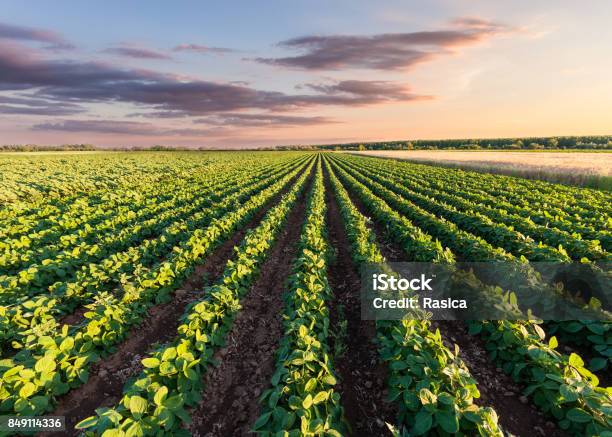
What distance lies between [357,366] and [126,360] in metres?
4.15

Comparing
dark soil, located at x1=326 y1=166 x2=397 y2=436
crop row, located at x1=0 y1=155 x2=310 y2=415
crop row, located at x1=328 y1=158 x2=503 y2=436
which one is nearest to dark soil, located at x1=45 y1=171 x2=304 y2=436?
crop row, located at x1=0 y1=155 x2=310 y2=415

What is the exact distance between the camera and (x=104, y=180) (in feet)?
83.3

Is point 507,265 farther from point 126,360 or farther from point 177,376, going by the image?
point 126,360

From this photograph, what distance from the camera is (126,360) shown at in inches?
204

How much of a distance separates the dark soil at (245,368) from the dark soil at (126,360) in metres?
1.22

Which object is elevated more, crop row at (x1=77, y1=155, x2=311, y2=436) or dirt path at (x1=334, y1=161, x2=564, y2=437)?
crop row at (x1=77, y1=155, x2=311, y2=436)

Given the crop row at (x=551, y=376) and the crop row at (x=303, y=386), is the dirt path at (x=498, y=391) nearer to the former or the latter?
the crop row at (x=551, y=376)

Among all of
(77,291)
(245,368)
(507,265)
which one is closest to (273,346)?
(245,368)

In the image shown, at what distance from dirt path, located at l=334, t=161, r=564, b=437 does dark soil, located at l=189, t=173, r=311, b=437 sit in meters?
3.40

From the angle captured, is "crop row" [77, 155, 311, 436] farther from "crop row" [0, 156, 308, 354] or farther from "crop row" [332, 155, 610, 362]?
"crop row" [332, 155, 610, 362]

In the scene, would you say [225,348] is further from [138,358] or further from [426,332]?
[426,332]

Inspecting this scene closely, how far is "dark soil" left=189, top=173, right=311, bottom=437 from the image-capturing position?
13.4ft

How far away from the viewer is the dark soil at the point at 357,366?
4.04 meters

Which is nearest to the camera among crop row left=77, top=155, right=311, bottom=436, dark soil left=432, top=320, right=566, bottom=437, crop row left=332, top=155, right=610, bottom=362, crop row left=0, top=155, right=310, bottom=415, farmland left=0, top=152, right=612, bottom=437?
crop row left=77, top=155, right=311, bottom=436
